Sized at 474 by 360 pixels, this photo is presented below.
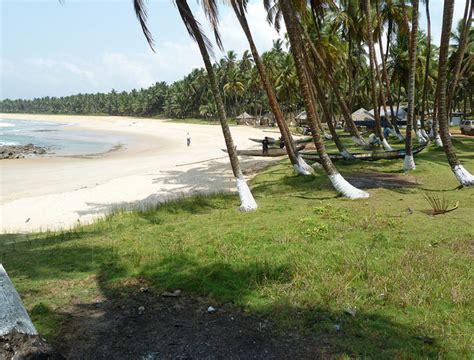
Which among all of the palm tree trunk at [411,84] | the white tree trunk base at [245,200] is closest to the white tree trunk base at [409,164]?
the palm tree trunk at [411,84]

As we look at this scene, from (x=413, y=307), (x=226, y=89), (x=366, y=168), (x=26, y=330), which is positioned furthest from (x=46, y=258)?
(x=226, y=89)

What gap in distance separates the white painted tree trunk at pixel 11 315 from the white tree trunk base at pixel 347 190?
10319mm

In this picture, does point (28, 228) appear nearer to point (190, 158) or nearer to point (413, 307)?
point (413, 307)

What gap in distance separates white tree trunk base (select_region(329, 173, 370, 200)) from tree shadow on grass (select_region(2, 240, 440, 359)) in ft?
20.4

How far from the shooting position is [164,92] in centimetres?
13112

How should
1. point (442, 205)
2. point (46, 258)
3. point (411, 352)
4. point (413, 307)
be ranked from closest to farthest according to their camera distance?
point (411, 352) < point (413, 307) < point (46, 258) < point (442, 205)

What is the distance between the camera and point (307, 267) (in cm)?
690

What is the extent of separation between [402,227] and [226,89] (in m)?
Result: 74.7

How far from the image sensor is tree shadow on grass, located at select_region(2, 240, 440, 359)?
486 centimetres

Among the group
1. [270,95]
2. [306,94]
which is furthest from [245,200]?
[270,95]

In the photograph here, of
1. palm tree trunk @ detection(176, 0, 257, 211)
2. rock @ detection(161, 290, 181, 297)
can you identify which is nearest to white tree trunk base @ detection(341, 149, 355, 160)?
palm tree trunk @ detection(176, 0, 257, 211)

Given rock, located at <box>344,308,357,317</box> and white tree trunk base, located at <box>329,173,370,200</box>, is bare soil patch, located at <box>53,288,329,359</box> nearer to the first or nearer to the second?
rock, located at <box>344,308,357,317</box>

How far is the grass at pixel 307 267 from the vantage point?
17.2 feet

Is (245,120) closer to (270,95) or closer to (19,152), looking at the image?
(19,152)
